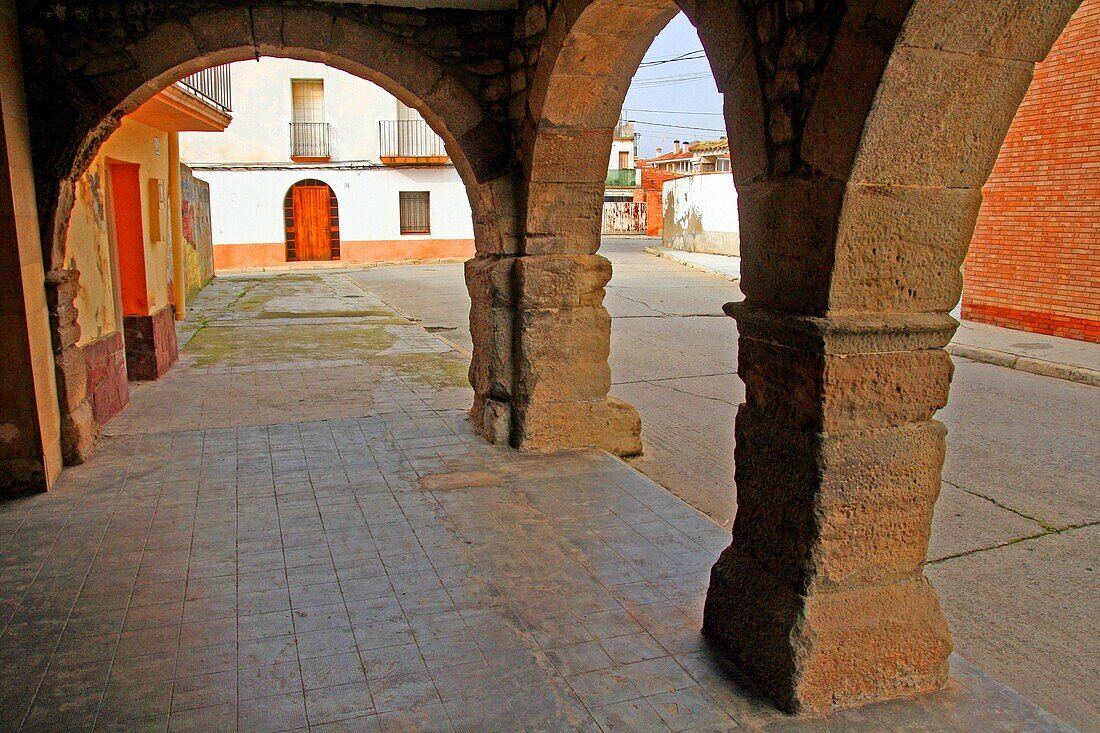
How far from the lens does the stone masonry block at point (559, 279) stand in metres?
4.72

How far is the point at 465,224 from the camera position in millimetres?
21812

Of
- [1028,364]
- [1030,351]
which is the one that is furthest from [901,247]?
[1030,351]

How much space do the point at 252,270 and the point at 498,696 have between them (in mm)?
18407

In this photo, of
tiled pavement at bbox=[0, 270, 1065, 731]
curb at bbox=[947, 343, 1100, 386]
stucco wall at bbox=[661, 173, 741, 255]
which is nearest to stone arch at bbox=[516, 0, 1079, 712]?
tiled pavement at bbox=[0, 270, 1065, 731]

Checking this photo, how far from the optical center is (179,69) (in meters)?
4.54

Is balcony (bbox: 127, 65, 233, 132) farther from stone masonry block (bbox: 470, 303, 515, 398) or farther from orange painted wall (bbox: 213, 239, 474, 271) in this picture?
orange painted wall (bbox: 213, 239, 474, 271)

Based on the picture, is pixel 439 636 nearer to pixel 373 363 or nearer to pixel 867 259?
pixel 867 259

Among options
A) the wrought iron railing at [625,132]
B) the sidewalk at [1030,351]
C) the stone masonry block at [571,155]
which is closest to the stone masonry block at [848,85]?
the stone masonry block at [571,155]

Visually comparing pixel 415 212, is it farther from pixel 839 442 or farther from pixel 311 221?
pixel 839 442

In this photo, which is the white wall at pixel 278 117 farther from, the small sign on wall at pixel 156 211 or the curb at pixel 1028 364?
the curb at pixel 1028 364

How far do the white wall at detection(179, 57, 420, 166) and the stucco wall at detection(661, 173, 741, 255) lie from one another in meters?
7.97

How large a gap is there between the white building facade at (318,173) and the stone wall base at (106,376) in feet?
48.5

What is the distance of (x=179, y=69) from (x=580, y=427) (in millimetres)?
3004

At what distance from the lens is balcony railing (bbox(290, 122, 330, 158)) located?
789 inches
